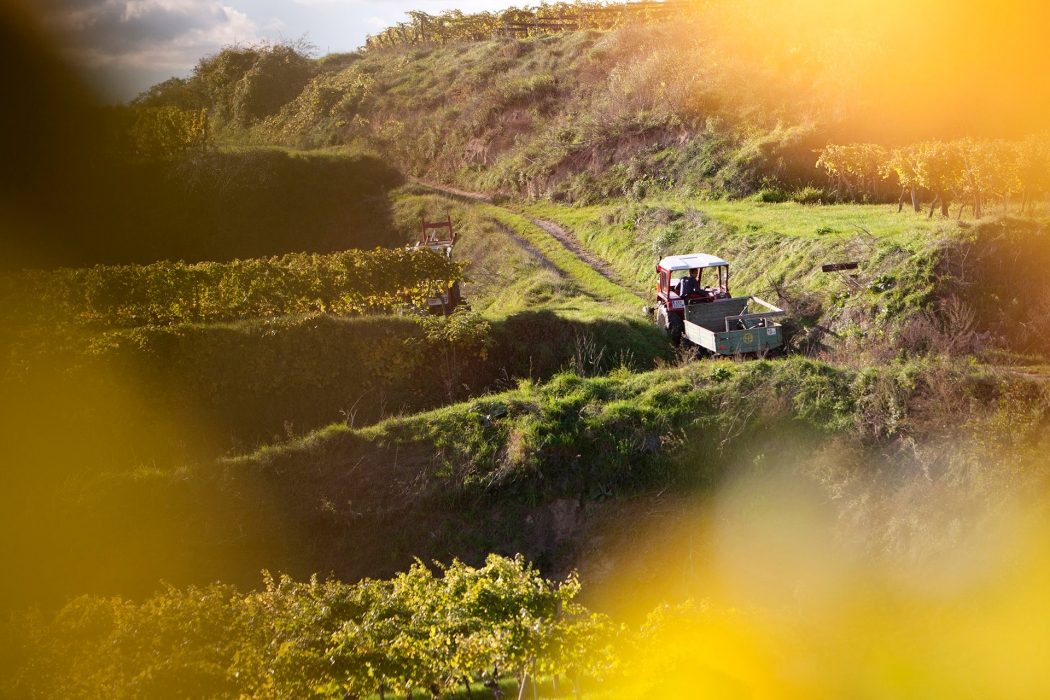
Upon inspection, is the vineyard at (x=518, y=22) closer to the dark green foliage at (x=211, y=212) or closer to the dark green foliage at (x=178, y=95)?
the dark green foliage at (x=178, y=95)

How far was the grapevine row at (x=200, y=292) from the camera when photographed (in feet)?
51.8

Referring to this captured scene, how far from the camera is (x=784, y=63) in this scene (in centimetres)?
3694

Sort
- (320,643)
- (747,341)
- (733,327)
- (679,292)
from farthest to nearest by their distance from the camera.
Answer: (679,292) → (733,327) → (747,341) → (320,643)

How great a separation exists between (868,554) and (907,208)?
16.2 m

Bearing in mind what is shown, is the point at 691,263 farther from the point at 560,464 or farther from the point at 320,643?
the point at 320,643

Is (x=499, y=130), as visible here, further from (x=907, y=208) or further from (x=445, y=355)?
(x=445, y=355)

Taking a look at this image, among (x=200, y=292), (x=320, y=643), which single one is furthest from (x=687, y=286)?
(x=320, y=643)

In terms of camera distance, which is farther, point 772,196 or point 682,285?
→ point 772,196

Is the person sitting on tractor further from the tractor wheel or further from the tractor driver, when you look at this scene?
the tractor wheel

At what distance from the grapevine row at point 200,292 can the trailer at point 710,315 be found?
7276 mm

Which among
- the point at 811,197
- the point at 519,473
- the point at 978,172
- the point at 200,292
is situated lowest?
the point at 519,473

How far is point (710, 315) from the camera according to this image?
1730 cm

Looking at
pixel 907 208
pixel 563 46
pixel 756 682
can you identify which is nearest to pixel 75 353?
pixel 756 682

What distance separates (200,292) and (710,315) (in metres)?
12.7
